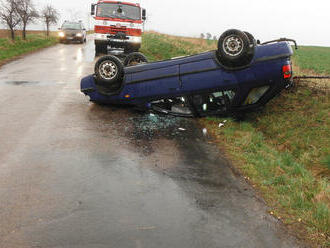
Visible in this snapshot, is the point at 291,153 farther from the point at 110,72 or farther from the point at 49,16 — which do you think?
the point at 49,16

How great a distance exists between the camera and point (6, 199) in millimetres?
3969

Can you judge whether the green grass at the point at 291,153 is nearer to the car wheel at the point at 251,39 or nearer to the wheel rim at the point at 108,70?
the car wheel at the point at 251,39

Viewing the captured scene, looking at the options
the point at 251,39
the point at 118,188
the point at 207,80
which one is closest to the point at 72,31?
the point at 207,80

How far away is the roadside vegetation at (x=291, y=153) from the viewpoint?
4.08 meters

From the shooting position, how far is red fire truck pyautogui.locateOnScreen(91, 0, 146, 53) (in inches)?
668

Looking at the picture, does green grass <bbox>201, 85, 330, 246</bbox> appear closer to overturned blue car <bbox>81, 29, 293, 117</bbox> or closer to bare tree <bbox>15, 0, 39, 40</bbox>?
overturned blue car <bbox>81, 29, 293, 117</bbox>

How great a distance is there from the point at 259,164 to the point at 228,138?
135cm

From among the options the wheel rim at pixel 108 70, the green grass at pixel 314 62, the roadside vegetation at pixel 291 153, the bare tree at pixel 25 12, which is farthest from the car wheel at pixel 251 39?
the bare tree at pixel 25 12

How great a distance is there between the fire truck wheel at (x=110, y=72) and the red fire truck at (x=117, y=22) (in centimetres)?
921

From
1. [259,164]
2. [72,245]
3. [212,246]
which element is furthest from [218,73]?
[72,245]

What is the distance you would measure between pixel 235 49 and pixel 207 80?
0.90 metres

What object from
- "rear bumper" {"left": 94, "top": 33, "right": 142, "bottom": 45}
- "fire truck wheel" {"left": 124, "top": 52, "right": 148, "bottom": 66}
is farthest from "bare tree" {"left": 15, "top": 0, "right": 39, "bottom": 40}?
"fire truck wheel" {"left": 124, "top": 52, "right": 148, "bottom": 66}

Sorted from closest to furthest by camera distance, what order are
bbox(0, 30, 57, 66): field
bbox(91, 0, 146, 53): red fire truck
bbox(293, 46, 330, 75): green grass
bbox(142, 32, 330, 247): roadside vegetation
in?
bbox(142, 32, 330, 247): roadside vegetation → bbox(91, 0, 146, 53): red fire truck → bbox(0, 30, 57, 66): field → bbox(293, 46, 330, 75): green grass

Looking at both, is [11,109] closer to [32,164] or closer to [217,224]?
[32,164]
